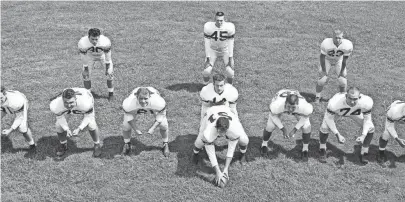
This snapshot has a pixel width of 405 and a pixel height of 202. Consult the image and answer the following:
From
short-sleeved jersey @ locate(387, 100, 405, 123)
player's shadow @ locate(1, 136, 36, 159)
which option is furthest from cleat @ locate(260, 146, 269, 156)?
player's shadow @ locate(1, 136, 36, 159)

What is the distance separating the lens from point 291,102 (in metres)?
10.8

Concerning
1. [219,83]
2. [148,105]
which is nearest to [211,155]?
[219,83]

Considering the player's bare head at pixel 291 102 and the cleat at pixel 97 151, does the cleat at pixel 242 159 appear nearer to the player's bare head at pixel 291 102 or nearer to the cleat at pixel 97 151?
the player's bare head at pixel 291 102

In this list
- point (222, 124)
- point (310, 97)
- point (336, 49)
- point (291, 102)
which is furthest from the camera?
point (310, 97)

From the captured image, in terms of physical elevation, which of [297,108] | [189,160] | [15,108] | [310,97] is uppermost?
[297,108]

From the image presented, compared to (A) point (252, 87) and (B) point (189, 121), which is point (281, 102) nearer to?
(B) point (189, 121)

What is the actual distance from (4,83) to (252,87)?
8591mm

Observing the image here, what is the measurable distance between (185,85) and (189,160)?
4.47 metres

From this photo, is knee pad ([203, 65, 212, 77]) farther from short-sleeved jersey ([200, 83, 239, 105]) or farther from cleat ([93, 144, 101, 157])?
cleat ([93, 144, 101, 157])

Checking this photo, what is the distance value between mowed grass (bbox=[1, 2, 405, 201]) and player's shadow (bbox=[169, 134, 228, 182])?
38mm

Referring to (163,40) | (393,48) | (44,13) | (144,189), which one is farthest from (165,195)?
(44,13)

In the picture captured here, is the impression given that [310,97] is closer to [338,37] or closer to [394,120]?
[338,37]

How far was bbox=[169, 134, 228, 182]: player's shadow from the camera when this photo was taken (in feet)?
38.0

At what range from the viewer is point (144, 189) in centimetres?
1108
